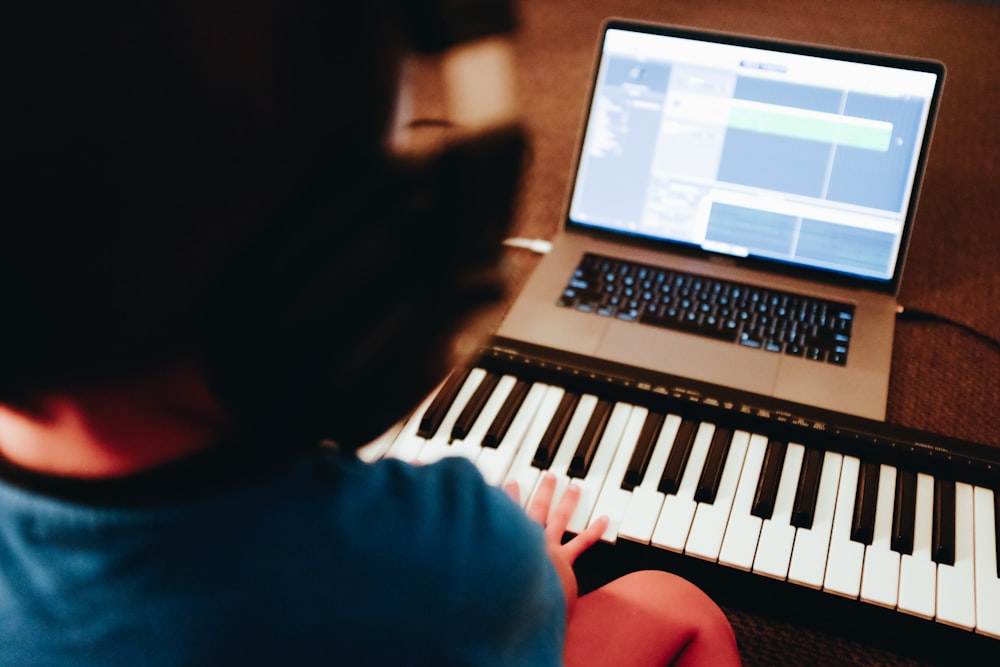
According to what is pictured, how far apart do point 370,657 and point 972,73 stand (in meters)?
2.06

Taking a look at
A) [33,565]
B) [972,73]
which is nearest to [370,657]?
[33,565]

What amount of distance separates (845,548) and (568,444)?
0.98 feet

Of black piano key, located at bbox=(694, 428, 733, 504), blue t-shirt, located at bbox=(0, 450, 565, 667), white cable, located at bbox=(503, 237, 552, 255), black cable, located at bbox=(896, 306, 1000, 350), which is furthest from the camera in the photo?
white cable, located at bbox=(503, 237, 552, 255)

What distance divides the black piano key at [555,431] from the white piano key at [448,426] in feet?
0.33

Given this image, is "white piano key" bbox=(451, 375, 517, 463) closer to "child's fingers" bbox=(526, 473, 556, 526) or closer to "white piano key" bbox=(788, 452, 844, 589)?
"child's fingers" bbox=(526, 473, 556, 526)

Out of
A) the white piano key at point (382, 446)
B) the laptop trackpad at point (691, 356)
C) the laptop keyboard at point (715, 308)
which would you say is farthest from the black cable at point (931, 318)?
the white piano key at point (382, 446)

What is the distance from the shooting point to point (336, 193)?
34 centimetres

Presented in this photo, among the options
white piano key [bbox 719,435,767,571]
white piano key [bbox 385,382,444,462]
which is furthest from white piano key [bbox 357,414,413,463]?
white piano key [bbox 719,435,767,571]

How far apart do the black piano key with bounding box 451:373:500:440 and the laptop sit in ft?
0.28

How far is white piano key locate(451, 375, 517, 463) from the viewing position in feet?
2.85

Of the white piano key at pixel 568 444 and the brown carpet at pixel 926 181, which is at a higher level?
the brown carpet at pixel 926 181

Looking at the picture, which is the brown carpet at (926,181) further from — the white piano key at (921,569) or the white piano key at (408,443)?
the white piano key at (408,443)

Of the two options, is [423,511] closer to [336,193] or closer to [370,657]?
[370,657]

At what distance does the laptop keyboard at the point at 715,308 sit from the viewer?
0.94 metres
